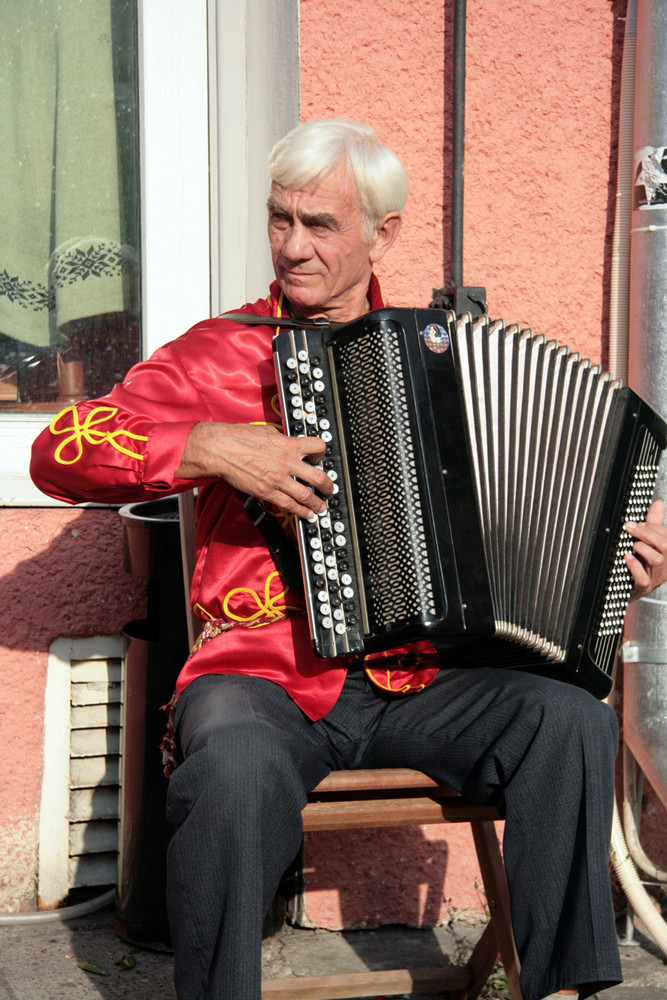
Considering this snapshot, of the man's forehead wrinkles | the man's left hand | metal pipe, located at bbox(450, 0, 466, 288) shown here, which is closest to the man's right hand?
the man's forehead wrinkles

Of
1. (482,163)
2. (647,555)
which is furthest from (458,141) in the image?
(647,555)

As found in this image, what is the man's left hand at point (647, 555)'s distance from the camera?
219 cm

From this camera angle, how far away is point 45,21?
2842mm

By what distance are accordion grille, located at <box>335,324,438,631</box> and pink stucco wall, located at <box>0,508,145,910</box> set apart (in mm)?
1063

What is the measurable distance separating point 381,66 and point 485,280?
0.57 m

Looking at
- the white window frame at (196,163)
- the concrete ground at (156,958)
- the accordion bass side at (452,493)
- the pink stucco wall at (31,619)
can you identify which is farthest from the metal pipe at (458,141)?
the concrete ground at (156,958)

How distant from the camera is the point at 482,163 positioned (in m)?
2.75

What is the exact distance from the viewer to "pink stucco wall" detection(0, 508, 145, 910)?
2.68m

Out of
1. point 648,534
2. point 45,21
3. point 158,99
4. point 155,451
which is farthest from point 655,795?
point 45,21

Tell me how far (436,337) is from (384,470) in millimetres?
257

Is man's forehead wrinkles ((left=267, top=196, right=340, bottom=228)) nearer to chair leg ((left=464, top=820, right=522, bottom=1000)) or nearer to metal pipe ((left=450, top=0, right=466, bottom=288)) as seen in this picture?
metal pipe ((left=450, top=0, right=466, bottom=288))

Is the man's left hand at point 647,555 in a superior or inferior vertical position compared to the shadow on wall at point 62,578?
superior

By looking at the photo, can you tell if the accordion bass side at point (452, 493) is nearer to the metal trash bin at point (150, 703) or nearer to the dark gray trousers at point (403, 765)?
the dark gray trousers at point (403, 765)

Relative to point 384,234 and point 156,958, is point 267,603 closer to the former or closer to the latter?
point 384,234
